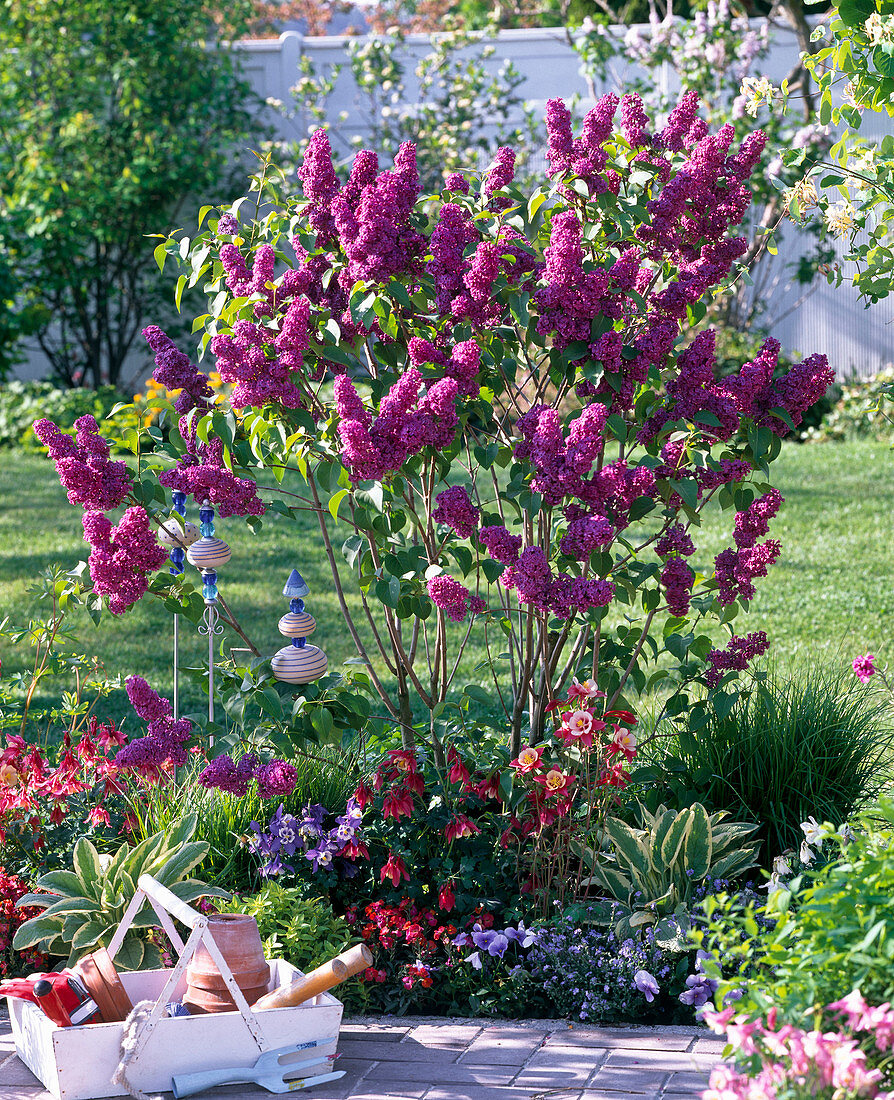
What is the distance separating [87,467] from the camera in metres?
2.88

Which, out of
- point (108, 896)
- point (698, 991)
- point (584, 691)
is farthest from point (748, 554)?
point (108, 896)

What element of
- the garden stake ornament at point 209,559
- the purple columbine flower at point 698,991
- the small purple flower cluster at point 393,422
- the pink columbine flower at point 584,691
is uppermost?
the small purple flower cluster at point 393,422

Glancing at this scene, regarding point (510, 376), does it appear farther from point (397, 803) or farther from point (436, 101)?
point (436, 101)

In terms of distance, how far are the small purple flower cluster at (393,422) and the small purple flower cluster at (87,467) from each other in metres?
0.66

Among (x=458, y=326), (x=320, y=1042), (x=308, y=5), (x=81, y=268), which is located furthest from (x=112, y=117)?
(x=308, y=5)

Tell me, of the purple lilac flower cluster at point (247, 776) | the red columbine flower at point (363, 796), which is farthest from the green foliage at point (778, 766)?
the purple lilac flower cluster at point (247, 776)

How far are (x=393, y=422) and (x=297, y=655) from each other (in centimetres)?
76

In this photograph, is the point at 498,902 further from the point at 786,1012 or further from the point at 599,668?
the point at 786,1012

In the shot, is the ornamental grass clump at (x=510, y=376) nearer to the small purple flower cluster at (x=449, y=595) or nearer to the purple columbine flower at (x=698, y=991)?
the small purple flower cluster at (x=449, y=595)

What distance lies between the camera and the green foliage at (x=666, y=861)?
2828 millimetres

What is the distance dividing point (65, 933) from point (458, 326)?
5.47 feet

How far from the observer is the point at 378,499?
8.77 feet

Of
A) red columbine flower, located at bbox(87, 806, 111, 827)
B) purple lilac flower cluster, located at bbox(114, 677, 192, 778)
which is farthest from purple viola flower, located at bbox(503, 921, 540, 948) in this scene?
red columbine flower, located at bbox(87, 806, 111, 827)

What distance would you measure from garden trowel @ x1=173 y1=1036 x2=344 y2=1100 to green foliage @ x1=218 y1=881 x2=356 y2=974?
0.30 metres
